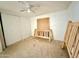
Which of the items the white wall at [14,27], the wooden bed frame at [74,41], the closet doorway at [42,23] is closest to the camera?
the wooden bed frame at [74,41]

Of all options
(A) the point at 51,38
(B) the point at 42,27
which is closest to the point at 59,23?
(A) the point at 51,38

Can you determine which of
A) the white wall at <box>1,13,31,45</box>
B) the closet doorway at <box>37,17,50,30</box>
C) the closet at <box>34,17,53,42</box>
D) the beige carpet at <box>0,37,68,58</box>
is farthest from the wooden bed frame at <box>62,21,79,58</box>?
the closet doorway at <box>37,17,50,30</box>

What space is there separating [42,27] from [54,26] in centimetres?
152

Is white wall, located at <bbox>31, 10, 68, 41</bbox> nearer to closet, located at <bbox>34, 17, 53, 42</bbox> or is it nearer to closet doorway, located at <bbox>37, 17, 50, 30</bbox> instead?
closet, located at <bbox>34, 17, 53, 42</bbox>

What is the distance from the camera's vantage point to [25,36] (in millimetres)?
5520

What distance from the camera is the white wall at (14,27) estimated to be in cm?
370

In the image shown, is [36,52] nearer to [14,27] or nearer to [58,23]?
[58,23]

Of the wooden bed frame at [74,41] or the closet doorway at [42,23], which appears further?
the closet doorway at [42,23]

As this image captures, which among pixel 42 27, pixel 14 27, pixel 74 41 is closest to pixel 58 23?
pixel 42 27

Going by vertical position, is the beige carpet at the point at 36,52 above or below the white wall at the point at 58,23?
below

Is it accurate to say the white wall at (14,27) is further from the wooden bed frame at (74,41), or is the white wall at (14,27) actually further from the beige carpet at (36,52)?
the wooden bed frame at (74,41)

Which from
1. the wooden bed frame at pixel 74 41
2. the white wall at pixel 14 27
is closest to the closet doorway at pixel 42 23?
the white wall at pixel 14 27

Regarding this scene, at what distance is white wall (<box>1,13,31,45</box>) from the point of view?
3697 millimetres

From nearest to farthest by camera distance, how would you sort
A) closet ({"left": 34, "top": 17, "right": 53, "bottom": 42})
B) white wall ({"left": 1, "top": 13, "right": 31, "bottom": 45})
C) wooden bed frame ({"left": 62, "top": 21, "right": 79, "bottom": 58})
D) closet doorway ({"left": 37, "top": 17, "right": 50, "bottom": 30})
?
wooden bed frame ({"left": 62, "top": 21, "right": 79, "bottom": 58}) → white wall ({"left": 1, "top": 13, "right": 31, "bottom": 45}) → closet ({"left": 34, "top": 17, "right": 53, "bottom": 42}) → closet doorway ({"left": 37, "top": 17, "right": 50, "bottom": 30})
